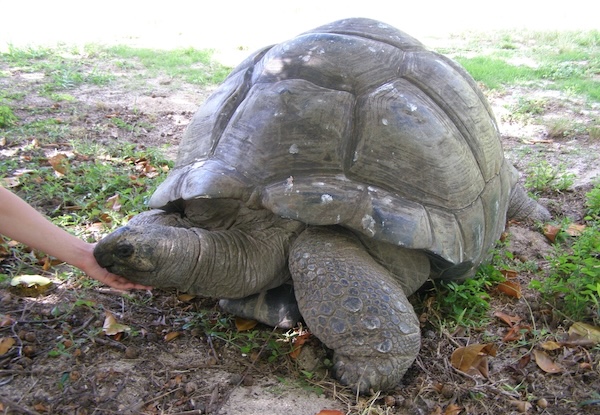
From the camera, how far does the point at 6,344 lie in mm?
2469

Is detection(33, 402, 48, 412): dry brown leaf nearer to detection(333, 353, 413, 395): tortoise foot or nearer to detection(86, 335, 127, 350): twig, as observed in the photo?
detection(86, 335, 127, 350): twig

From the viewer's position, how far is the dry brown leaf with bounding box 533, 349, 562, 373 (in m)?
2.50

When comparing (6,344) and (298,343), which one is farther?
(298,343)

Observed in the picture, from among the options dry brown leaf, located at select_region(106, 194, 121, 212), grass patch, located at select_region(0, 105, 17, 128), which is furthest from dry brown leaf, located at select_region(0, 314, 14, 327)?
grass patch, located at select_region(0, 105, 17, 128)

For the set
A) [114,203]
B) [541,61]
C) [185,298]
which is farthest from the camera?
[541,61]

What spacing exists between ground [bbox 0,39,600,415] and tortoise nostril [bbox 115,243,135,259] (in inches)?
20.0

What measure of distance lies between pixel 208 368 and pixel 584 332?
1919 millimetres

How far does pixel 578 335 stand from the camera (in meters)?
2.70

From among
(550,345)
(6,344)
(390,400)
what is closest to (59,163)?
(6,344)

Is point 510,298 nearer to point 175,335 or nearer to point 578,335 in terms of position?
point 578,335

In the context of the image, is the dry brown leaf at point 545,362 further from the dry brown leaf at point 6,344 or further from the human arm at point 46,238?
the dry brown leaf at point 6,344

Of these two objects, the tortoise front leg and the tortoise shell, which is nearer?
the tortoise front leg

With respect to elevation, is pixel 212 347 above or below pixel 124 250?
below

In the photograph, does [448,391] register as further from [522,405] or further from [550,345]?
[550,345]
